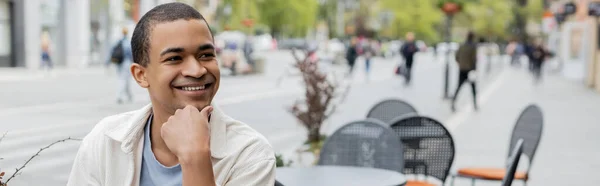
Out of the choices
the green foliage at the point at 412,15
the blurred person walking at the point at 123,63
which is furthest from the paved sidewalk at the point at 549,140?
the green foliage at the point at 412,15

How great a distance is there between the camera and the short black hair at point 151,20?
2084 mm

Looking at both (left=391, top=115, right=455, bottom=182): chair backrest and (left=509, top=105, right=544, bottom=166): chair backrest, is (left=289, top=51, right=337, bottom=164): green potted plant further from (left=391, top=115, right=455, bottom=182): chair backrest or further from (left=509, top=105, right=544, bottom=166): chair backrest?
(left=391, top=115, right=455, bottom=182): chair backrest

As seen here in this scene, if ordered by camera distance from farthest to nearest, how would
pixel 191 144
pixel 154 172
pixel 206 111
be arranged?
pixel 154 172
pixel 206 111
pixel 191 144

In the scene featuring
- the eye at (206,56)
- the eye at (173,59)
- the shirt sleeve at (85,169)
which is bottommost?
the shirt sleeve at (85,169)

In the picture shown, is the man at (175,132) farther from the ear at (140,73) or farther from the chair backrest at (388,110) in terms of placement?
the chair backrest at (388,110)

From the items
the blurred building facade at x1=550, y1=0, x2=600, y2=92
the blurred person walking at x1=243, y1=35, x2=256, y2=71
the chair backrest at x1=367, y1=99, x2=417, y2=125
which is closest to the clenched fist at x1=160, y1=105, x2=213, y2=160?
the chair backrest at x1=367, y1=99, x2=417, y2=125

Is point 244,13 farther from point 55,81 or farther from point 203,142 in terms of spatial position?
point 203,142

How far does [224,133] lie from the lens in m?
2.15

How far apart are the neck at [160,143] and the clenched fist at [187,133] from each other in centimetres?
17

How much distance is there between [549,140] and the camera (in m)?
12.3

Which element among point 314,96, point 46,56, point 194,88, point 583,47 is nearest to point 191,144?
point 194,88

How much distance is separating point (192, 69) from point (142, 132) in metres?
0.26

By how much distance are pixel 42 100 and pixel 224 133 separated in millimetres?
17348

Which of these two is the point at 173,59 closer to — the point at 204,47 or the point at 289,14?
the point at 204,47
